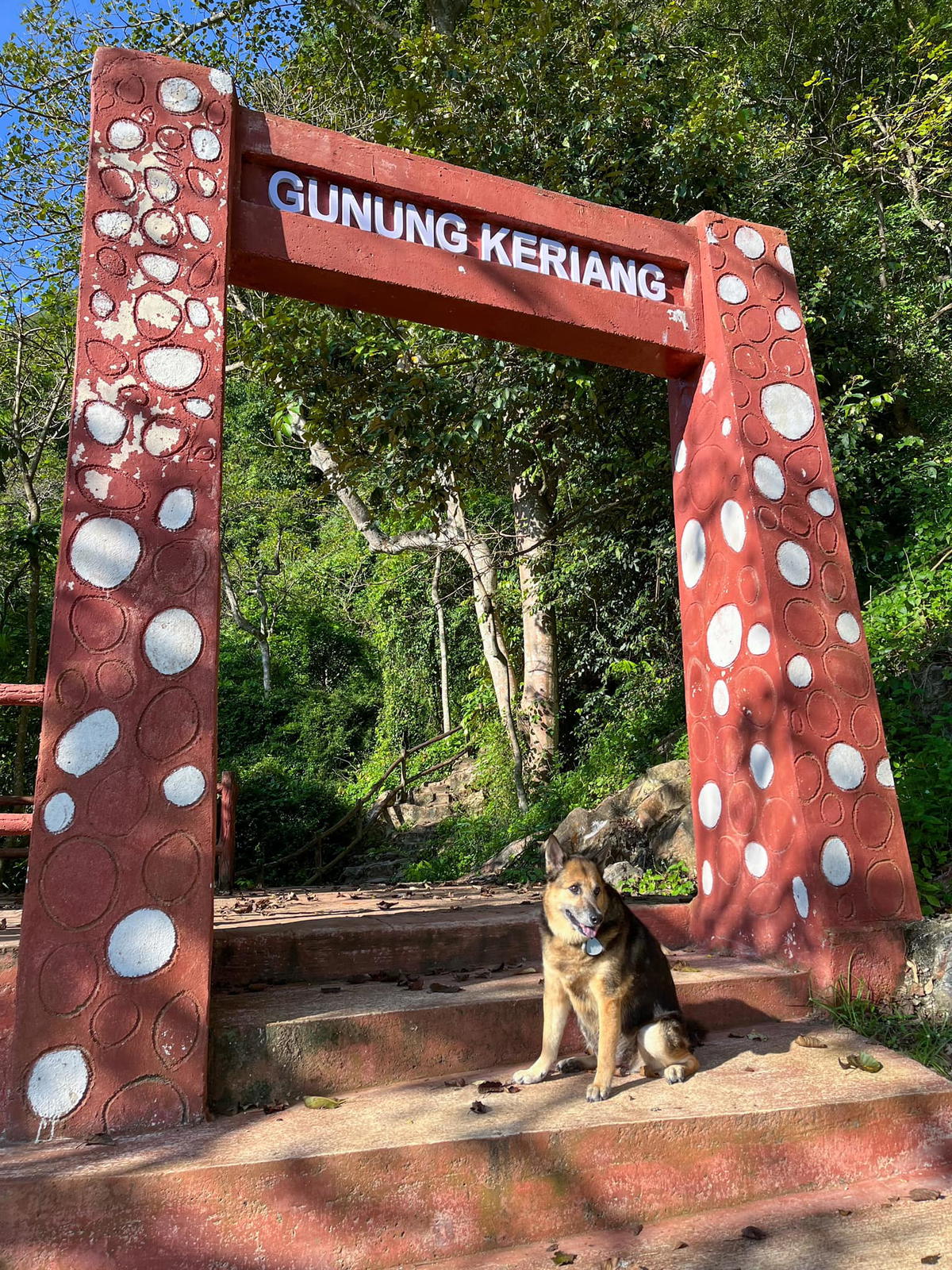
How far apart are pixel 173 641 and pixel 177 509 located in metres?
0.52

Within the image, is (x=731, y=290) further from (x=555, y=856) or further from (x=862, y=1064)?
(x=862, y=1064)

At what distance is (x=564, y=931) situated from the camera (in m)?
3.26

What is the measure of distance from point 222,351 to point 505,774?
1049 cm

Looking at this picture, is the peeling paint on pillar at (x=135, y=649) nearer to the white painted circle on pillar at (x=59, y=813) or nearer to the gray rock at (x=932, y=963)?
the white painted circle on pillar at (x=59, y=813)

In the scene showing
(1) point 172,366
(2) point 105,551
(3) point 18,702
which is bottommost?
(3) point 18,702

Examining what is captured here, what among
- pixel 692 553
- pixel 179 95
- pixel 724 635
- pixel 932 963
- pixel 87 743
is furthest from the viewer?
pixel 692 553

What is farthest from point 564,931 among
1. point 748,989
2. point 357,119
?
point 357,119

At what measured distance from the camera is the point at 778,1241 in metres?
2.58

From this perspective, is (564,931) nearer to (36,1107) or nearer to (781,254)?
(36,1107)

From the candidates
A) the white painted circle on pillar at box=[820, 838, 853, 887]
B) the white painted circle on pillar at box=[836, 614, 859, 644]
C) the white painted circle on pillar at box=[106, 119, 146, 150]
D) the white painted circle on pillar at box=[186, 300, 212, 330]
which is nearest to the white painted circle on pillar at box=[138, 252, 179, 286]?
the white painted circle on pillar at box=[186, 300, 212, 330]

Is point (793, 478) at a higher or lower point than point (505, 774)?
higher

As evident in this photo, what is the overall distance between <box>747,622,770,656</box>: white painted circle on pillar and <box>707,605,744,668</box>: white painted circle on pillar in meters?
0.07

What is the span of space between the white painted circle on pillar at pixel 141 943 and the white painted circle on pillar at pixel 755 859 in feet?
8.92

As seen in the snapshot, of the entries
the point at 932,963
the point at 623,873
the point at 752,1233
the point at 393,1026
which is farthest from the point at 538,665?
the point at 752,1233
